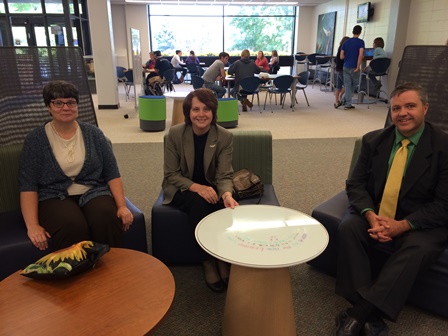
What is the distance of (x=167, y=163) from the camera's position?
2314 mm

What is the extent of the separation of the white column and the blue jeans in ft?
16.6

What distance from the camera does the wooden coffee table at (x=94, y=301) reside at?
1.18 metres

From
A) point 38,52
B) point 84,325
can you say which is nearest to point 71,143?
point 38,52

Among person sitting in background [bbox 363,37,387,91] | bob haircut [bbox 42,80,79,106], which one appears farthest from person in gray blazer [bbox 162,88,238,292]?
person sitting in background [bbox 363,37,387,91]

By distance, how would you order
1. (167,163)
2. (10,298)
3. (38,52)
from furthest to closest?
(38,52), (167,163), (10,298)

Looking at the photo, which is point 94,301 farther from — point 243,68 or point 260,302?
point 243,68

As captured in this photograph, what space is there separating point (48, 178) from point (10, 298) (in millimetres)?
833

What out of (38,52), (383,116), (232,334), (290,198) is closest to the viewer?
(232,334)

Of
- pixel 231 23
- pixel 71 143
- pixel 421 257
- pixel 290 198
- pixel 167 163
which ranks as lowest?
pixel 290 198

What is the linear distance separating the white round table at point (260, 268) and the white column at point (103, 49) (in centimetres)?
671

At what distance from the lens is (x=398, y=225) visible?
1836 mm

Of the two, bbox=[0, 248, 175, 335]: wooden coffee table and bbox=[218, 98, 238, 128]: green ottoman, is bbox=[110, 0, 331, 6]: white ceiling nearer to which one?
bbox=[218, 98, 238, 128]: green ottoman

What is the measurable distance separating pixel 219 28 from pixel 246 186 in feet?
43.8

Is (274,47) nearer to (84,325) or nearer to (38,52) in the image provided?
(38,52)
